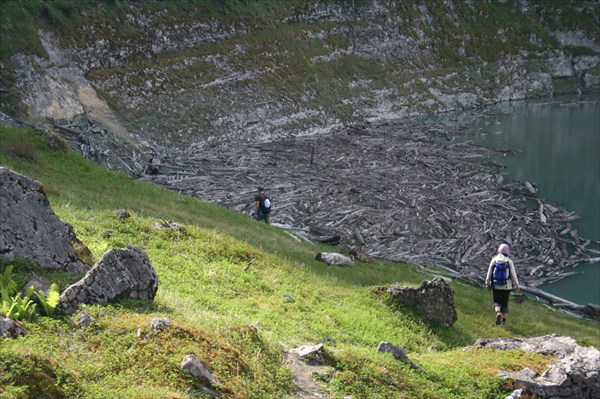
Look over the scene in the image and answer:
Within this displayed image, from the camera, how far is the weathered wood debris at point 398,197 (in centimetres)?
4256

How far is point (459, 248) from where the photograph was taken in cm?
4241

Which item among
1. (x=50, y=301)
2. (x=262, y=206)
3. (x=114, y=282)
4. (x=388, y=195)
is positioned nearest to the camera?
(x=50, y=301)

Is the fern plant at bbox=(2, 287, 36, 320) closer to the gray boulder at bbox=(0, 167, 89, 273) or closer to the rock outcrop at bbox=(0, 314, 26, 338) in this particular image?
the rock outcrop at bbox=(0, 314, 26, 338)

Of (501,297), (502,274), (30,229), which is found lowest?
(501,297)

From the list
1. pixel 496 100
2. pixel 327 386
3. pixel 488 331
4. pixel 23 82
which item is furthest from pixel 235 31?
pixel 327 386

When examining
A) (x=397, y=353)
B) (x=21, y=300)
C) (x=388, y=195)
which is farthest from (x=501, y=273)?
(x=388, y=195)

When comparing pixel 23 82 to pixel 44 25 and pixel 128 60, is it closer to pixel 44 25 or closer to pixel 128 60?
pixel 44 25

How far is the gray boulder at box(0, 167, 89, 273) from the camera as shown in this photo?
579 inches

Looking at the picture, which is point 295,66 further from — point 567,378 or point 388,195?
point 567,378

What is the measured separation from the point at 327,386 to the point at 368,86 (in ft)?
273

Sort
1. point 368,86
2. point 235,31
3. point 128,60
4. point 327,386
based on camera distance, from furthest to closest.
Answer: point 368,86 → point 235,31 → point 128,60 → point 327,386

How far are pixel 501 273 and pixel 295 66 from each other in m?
66.2

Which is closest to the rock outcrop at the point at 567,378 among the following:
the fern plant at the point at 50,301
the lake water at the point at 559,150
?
the fern plant at the point at 50,301

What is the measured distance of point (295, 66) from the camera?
86.3 m
